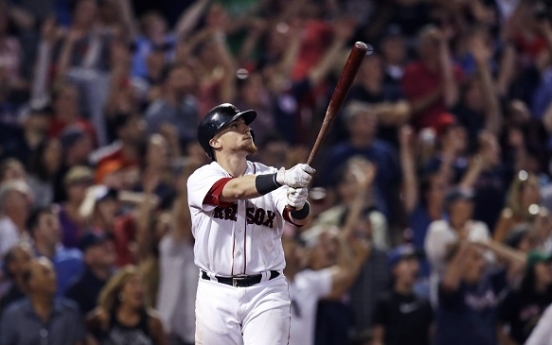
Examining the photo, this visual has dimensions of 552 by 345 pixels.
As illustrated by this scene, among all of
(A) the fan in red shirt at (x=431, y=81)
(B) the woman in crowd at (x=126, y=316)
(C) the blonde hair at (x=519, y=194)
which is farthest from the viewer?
(A) the fan in red shirt at (x=431, y=81)

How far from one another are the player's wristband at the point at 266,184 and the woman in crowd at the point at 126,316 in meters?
3.10

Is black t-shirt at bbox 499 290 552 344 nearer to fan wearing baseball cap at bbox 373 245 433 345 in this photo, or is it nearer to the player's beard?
fan wearing baseball cap at bbox 373 245 433 345

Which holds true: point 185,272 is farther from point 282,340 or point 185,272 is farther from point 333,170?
point 282,340

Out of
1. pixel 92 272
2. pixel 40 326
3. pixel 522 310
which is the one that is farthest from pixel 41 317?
pixel 522 310

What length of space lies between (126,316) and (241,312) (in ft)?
8.95

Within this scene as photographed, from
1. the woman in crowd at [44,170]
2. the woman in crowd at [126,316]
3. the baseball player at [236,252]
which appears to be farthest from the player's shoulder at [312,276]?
the baseball player at [236,252]

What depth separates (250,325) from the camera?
5.91m

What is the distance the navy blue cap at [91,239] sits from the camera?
29.2 feet

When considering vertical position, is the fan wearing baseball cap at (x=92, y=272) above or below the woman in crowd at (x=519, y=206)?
below

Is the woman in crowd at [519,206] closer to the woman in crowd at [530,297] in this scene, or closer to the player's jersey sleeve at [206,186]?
the woman in crowd at [530,297]

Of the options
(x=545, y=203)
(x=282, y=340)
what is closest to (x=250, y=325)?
(x=282, y=340)

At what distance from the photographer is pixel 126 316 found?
852cm

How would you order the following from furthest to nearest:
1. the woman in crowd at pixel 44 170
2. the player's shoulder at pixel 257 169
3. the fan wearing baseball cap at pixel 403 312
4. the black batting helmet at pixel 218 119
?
the woman in crowd at pixel 44 170, the fan wearing baseball cap at pixel 403 312, the player's shoulder at pixel 257 169, the black batting helmet at pixel 218 119

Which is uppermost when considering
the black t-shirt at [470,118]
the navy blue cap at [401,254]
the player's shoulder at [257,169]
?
the black t-shirt at [470,118]
